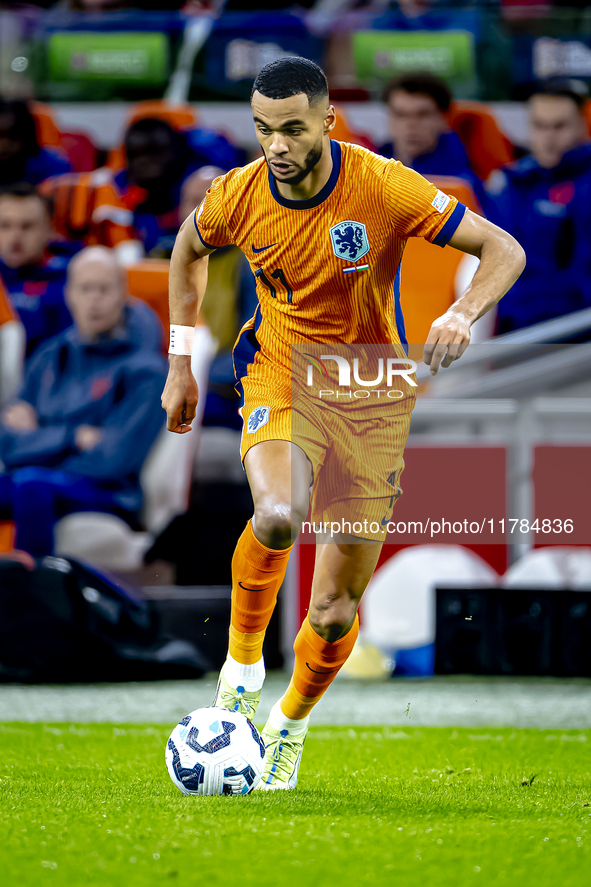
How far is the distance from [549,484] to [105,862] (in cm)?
298

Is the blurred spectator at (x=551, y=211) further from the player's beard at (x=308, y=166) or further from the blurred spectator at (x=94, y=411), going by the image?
the player's beard at (x=308, y=166)

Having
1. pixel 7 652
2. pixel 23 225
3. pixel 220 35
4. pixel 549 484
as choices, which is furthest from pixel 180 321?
pixel 220 35

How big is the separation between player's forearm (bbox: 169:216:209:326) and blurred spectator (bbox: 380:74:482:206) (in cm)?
405

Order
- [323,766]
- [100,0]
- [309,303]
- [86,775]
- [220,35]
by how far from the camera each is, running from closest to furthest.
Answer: [309,303], [86,775], [323,766], [220,35], [100,0]

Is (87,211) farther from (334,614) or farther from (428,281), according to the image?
(334,614)

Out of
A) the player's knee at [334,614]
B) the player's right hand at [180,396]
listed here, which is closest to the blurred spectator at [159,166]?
the player's right hand at [180,396]

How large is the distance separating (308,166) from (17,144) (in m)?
5.70

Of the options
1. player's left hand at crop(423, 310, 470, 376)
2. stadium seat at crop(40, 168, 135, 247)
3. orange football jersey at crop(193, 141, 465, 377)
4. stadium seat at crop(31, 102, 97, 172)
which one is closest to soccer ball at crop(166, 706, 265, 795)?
orange football jersey at crop(193, 141, 465, 377)

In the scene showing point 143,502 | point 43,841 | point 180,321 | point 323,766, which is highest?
point 180,321

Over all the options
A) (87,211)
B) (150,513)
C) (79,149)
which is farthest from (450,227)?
(79,149)

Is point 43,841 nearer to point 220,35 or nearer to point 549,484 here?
point 549,484

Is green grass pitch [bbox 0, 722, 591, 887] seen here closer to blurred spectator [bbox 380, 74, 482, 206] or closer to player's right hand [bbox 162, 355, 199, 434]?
→ player's right hand [bbox 162, 355, 199, 434]

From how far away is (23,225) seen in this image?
275 inches

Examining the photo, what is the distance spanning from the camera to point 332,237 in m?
2.91
